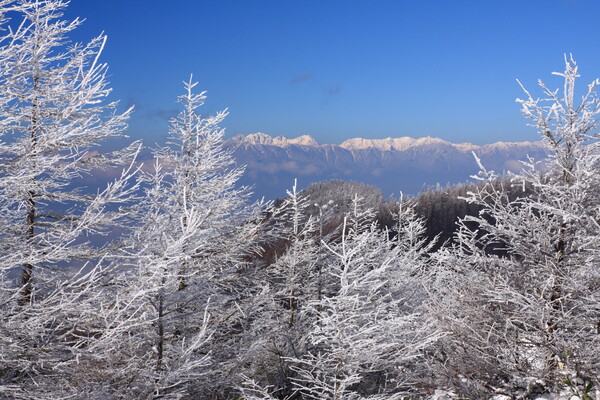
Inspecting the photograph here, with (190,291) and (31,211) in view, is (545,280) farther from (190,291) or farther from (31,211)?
(31,211)

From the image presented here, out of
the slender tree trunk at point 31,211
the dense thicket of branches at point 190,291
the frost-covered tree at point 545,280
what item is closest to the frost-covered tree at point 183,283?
the dense thicket of branches at point 190,291

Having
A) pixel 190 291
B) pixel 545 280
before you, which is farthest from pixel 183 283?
pixel 545 280

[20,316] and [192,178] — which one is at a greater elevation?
[192,178]

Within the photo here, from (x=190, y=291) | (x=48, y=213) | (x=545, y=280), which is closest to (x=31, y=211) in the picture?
(x=48, y=213)

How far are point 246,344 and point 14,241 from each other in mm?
4182

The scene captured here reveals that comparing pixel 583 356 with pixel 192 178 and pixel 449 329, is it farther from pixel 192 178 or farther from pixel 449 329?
pixel 192 178

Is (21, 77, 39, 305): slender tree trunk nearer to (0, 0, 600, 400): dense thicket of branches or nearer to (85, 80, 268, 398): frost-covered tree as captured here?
(0, 0, 600, 400): dense thicket of branches

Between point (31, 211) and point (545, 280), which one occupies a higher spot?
point (31, 211)

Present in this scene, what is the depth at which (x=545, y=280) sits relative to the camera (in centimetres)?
594

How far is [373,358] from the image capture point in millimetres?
5641

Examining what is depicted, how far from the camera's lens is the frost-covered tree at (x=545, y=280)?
577cm

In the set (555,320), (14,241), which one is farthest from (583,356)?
(14,241)

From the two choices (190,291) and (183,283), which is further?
(183,283)

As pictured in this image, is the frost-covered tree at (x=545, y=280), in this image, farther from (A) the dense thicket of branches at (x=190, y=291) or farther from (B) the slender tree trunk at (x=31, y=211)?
(B) the slender tree trunk at (x=31, y=211)
